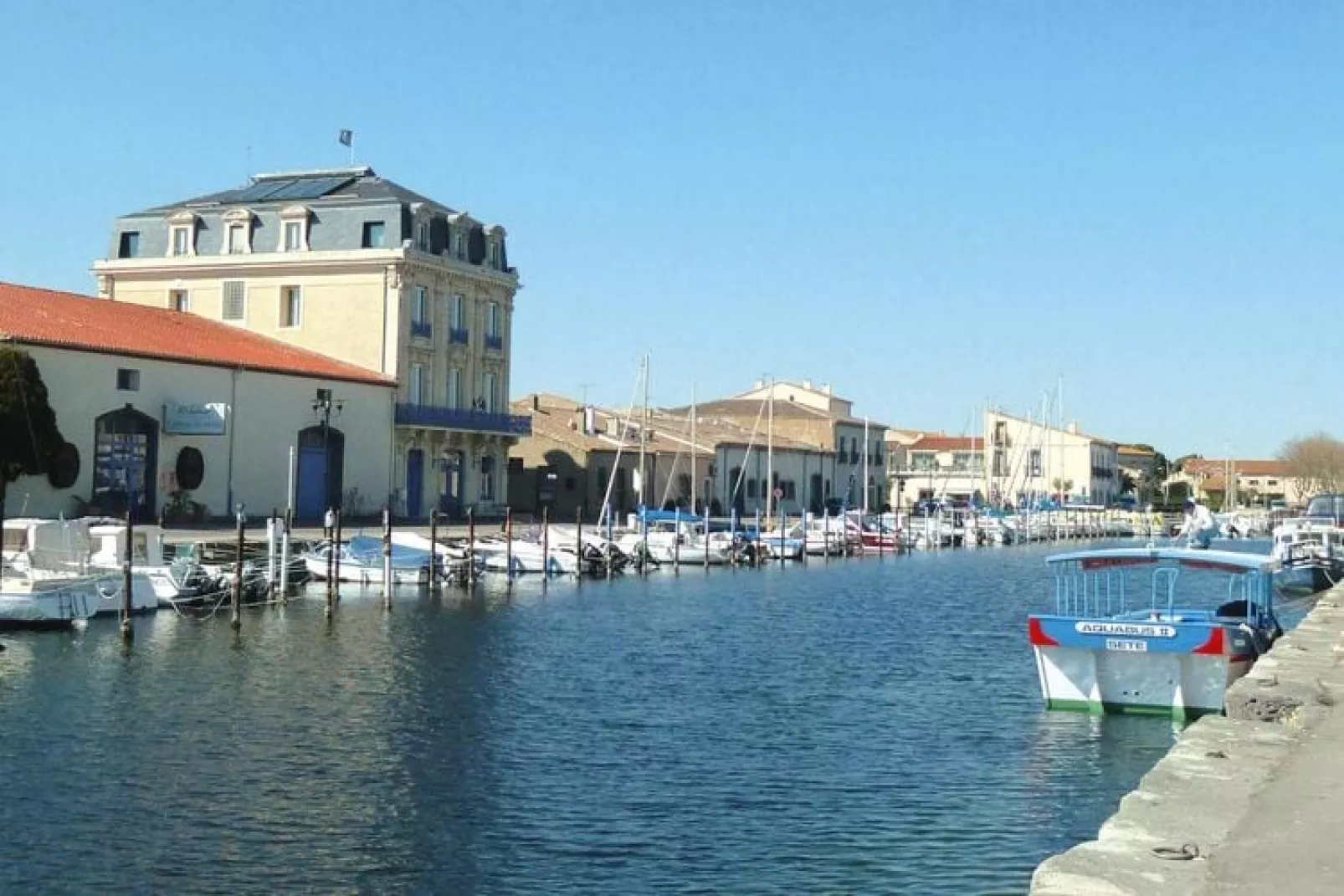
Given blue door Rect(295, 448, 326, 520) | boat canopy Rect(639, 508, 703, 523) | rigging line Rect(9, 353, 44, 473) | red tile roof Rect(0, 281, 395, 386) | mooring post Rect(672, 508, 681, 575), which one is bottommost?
mooring post Rect(672, 508, 681, 575)

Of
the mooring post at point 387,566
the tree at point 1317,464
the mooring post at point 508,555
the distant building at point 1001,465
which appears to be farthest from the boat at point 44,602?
the tree at point 1317,464

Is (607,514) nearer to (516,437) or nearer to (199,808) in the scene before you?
(516,437)

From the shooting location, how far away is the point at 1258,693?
18.0 metres

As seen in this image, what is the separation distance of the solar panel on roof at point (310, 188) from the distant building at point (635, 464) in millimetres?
15437

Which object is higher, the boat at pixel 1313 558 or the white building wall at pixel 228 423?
the white building wall at pixel 228 423

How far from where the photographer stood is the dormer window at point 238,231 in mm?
71562

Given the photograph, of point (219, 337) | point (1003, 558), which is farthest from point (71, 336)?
point (1003, 558)

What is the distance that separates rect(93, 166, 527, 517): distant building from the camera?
7000 cm

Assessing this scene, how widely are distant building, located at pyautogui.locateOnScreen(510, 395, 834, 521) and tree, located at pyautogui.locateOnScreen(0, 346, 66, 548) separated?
1174 inches

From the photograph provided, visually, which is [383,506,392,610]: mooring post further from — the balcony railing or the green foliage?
the balcony railing

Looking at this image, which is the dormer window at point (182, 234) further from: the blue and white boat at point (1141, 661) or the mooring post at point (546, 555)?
the blue and white boat at point (1141, 661)

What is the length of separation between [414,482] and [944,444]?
10371 centimetres

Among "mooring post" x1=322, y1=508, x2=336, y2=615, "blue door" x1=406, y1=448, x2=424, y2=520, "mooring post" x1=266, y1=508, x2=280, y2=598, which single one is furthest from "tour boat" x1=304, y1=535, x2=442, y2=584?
"blue door" x1=406, y1=448, x2=424, y2=520

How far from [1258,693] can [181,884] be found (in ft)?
38.1
